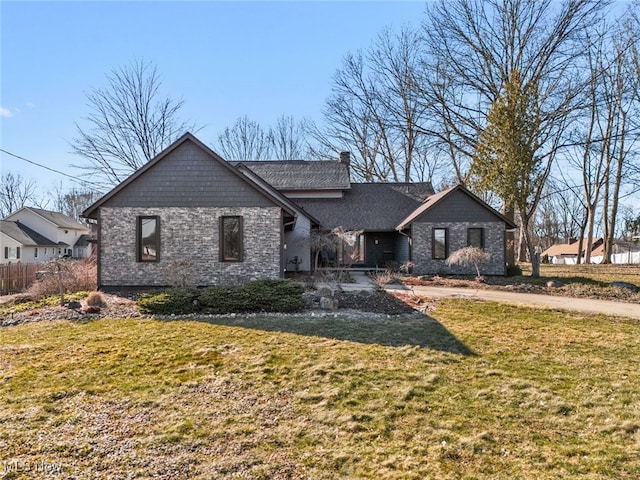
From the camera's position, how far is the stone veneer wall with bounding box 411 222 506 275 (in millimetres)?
18922

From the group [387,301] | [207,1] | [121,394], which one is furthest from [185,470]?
[207,1]

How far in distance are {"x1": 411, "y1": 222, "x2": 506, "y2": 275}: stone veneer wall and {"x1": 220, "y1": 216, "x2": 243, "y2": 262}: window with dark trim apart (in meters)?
9.14

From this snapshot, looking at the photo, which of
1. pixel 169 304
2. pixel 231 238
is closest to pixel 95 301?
pixel 169 304

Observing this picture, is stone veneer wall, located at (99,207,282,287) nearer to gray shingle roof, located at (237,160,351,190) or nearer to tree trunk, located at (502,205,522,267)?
gray shingle roof, located at (237,160,351,190)

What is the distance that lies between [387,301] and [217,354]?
19.0 ft

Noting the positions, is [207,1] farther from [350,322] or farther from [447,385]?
[447,385]

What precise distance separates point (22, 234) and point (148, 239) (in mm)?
32682

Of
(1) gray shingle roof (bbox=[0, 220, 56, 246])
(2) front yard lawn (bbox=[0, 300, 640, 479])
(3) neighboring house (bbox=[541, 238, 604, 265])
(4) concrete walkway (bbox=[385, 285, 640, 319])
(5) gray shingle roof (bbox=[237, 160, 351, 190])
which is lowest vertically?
(2) front yard lawn (bbox=[0, 300, 640, 479])

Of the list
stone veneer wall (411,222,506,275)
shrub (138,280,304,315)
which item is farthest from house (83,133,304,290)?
stone veneer wall (411,222,506,275)

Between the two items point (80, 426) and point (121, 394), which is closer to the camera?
point (80, 426)

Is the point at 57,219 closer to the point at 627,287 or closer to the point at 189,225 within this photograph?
the point at 189,225

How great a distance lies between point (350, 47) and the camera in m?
32.1

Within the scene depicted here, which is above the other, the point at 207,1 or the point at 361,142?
the point at 361,142

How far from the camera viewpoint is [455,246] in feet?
62.6
